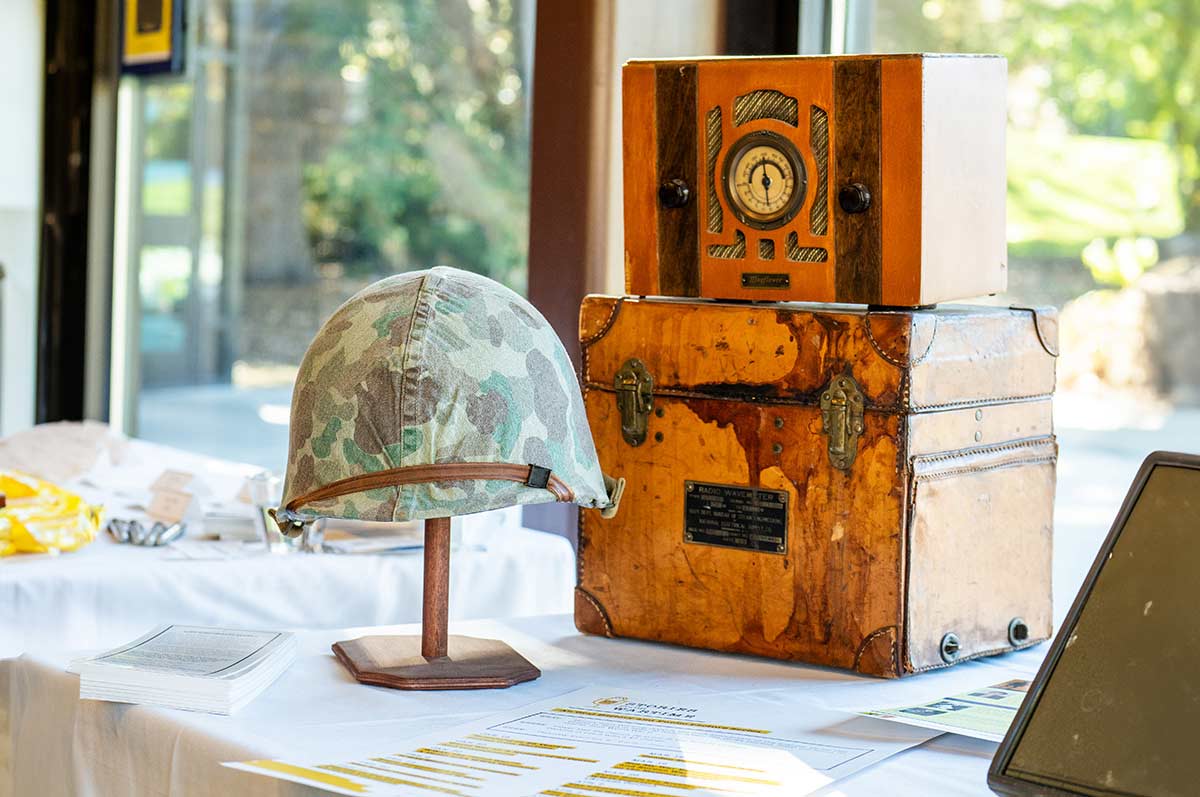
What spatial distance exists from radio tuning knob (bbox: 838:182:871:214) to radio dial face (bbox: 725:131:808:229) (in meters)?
0.05

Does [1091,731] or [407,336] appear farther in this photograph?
[407,336]

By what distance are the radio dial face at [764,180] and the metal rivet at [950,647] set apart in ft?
1.48

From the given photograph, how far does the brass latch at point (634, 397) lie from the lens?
1572mm

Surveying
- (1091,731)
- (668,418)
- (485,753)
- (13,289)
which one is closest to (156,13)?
(13,289)

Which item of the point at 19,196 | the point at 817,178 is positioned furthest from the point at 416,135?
the point at 817,178

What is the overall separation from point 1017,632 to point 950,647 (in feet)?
0.43

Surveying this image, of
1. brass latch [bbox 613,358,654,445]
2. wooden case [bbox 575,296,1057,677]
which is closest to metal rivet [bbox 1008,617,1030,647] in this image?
wooden case [bbox 575,296,1057,677]

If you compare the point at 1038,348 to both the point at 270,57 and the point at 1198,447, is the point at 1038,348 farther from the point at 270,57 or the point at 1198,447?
the point at 270,57

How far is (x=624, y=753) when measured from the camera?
114cm

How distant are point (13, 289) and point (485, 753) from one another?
11.3 ft

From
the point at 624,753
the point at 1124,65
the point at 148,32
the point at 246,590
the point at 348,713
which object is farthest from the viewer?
the point at 148,32

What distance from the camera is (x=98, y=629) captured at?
185 cm

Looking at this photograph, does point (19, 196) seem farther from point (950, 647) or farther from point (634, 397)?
point (950, 647)

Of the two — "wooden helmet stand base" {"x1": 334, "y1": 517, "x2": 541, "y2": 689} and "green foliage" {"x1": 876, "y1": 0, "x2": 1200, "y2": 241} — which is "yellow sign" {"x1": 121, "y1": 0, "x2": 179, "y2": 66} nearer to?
"green foliage" {"x1": 876, "y1": 0, "x2": 1200, "y2": 241}
